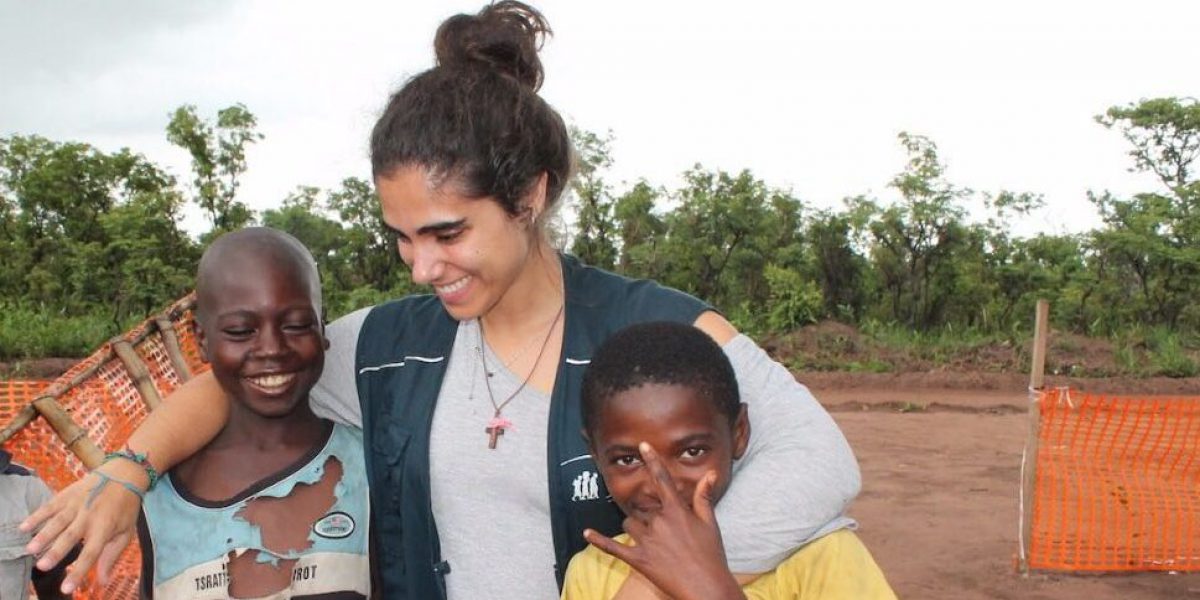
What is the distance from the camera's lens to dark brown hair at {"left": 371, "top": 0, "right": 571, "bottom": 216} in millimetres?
2029

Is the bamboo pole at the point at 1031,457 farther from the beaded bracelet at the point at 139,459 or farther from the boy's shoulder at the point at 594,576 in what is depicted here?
the beaded bracelet at the point at 139,459

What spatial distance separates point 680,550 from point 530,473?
1.85 ft

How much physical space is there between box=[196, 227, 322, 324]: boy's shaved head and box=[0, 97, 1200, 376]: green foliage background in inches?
545

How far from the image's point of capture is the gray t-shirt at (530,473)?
1735mm

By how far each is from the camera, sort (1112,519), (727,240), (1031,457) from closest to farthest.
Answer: (1031,457)
(1112,519)
(727,240)

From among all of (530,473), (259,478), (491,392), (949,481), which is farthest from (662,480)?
(949,481)

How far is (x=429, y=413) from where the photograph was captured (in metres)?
2.17

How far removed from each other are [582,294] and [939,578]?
4914 mm

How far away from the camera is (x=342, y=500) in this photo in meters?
2.43

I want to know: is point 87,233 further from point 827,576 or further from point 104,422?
point 827,576

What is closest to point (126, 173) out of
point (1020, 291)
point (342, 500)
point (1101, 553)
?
point (1020, 291)

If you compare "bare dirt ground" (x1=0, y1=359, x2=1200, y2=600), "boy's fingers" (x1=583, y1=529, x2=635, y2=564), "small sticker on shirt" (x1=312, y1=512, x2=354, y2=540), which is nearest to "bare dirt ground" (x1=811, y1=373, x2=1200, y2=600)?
"bare dirt ground" (x1=0, y1=359, x2=1200, y2=600)

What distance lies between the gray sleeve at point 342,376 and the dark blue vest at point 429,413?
0.04 m

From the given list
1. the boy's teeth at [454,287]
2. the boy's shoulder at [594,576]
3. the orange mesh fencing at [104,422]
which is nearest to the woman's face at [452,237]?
the boy's teeth at [454,287]
